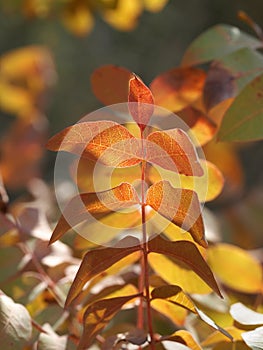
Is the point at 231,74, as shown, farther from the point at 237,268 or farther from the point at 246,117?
the point at 237,268

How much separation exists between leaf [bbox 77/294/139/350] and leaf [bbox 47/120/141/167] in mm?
99

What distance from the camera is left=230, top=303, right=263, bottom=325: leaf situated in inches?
18.6

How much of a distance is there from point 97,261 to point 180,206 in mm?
68

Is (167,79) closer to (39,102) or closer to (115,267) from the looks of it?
(115,267)

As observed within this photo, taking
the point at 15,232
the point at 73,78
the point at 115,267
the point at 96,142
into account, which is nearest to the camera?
the point at 96,142

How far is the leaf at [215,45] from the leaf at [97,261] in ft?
0.68

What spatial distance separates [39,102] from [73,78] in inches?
42.3

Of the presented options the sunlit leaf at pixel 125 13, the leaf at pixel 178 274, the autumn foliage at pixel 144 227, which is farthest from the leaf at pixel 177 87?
the sunlit leaf at pixel 125 13

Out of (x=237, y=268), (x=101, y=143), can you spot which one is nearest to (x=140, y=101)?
(x=101, y=143)

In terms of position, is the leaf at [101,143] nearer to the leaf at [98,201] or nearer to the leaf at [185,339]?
the leaf at [98,201]

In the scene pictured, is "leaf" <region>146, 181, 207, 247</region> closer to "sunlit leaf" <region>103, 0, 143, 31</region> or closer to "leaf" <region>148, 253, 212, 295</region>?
"leaf" <region>148, 253, 212, 295</region>

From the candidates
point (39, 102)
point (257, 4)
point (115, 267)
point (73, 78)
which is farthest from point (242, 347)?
point (73, 78)

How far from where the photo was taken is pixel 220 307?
637mm

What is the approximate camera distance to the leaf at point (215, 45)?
0.60 m
